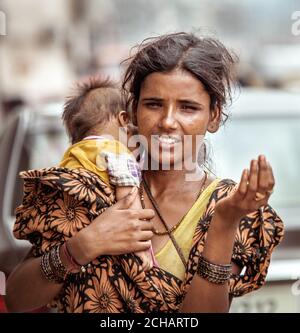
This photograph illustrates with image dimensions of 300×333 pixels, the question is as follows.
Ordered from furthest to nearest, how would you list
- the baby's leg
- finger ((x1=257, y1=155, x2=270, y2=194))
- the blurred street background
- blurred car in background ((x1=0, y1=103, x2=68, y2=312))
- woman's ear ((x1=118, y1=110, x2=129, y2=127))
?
blurred car in background ((x1=0, y1=103, x2=68, y2=312)) < the blurred street background < woman's ear ((x1=118, y1=110, x2=129, y2=127)) < the baby's leg < finger ((x1=257, y1=155, x2=270, y2=194))

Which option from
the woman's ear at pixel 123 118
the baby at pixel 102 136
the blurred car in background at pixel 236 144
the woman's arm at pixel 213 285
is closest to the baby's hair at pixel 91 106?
the baby at pixel 102 136

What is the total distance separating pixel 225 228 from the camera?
1.97m

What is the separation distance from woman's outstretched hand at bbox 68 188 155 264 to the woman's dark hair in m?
0.33

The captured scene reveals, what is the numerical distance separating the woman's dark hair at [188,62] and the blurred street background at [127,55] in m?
0.12

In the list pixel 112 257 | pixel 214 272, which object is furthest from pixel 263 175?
pixel 112 257

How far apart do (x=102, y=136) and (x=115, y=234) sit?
0.50 meters

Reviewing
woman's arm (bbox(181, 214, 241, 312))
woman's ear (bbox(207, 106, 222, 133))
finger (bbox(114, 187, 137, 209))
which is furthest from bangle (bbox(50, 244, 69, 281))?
woman's ear (bbox(207, 106, 222, 133))

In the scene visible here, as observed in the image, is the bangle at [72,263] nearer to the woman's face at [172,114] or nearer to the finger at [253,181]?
the woman's face at [172,114]

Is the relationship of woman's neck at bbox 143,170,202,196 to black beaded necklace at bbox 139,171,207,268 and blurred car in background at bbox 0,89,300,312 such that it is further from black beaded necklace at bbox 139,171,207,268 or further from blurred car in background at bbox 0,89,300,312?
blurred car in background at bbox 0,89,300,312

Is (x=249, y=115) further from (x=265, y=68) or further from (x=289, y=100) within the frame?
(x=265, y=68)

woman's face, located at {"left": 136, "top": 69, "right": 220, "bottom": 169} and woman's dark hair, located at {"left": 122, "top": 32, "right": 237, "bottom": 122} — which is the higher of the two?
woman's dark hair, located at {"left": 122, "top": 32, "right": 237, "bottom": 122}

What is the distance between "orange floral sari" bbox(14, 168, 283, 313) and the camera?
2074mm

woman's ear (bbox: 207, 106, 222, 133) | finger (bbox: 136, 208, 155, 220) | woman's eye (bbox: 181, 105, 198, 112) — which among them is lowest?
finger (bbox: 136, 208, 155, 220)

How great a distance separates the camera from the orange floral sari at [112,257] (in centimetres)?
207
